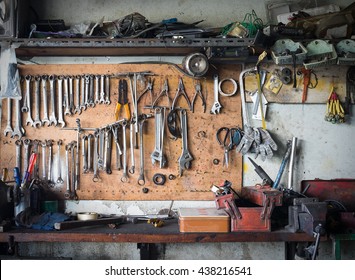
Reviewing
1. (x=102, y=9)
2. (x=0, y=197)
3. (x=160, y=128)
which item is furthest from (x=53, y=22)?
(x=0, y=197)

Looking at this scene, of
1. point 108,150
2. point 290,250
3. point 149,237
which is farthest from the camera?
point 108,150

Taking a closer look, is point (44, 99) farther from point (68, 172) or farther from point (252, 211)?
point (252, 211)

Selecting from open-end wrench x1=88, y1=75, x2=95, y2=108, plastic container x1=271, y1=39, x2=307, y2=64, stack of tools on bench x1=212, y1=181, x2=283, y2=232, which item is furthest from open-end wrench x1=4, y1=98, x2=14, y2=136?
plastic container x1=271, y1=39, x2=307, y2=64

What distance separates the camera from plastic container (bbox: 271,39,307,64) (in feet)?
8.19

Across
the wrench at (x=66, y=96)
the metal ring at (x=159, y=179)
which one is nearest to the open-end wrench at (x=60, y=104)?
the wrench at (x=66, y=96)

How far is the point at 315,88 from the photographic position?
2.73 meters

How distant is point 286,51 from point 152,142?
0.98 m

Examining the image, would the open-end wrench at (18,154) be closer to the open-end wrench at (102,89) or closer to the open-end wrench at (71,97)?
the open-end wrench at (71,97)

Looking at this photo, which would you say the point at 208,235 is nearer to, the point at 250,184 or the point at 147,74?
the point at 250,184

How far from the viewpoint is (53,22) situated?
261cm

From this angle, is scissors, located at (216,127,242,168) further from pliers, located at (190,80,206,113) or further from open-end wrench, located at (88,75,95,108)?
open-end wrench, located at (88,75,95,108)

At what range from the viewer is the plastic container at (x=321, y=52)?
2.52 meters

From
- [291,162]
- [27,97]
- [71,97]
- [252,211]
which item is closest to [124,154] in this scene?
[71,97]

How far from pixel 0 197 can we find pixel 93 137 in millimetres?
653
